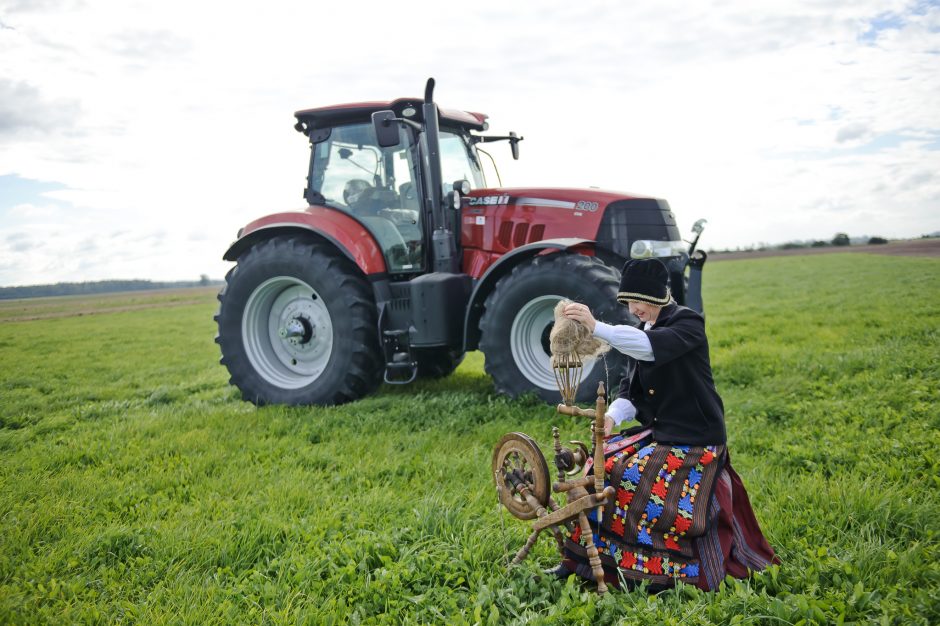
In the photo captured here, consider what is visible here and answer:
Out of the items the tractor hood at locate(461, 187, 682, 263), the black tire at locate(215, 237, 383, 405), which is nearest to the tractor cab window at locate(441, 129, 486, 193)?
the tractor hood at locate(461, 187, 682, 263)

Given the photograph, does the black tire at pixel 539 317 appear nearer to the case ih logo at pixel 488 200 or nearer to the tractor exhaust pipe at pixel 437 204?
the tractor exhaust pipe at pixel 437 204

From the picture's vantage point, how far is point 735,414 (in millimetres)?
5750

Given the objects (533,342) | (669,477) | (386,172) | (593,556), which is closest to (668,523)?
(669,477)

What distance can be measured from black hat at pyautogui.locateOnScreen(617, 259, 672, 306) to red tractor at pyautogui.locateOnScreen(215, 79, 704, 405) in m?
2.42

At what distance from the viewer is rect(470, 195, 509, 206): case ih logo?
253 inches

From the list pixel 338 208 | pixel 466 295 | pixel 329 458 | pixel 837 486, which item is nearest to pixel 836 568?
pixel 837 486

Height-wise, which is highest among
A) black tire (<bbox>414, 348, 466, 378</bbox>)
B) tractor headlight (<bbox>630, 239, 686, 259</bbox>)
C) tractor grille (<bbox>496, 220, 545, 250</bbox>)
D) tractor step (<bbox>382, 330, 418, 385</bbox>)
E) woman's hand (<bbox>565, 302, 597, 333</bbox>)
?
tractor grille (<bbox>496, 220, 545, 250</bbox>)

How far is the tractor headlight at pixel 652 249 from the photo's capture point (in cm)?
610

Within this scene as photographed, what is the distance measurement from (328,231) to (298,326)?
104 cm

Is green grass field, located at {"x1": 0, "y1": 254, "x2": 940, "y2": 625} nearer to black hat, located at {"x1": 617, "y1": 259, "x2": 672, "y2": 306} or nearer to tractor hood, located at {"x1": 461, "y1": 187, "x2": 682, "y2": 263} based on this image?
black hat, located at {"x1": 617, "y1": 259, "x2": 672, "y2": 306}

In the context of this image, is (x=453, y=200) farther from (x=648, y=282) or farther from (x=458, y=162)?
(x=648, y=282)

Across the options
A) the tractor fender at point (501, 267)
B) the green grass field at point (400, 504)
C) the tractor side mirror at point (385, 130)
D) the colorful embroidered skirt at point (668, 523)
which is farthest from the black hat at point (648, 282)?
the tractor side mirror at point (385, 130)

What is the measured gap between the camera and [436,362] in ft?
25.1

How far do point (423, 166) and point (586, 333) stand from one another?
399 centimetres
